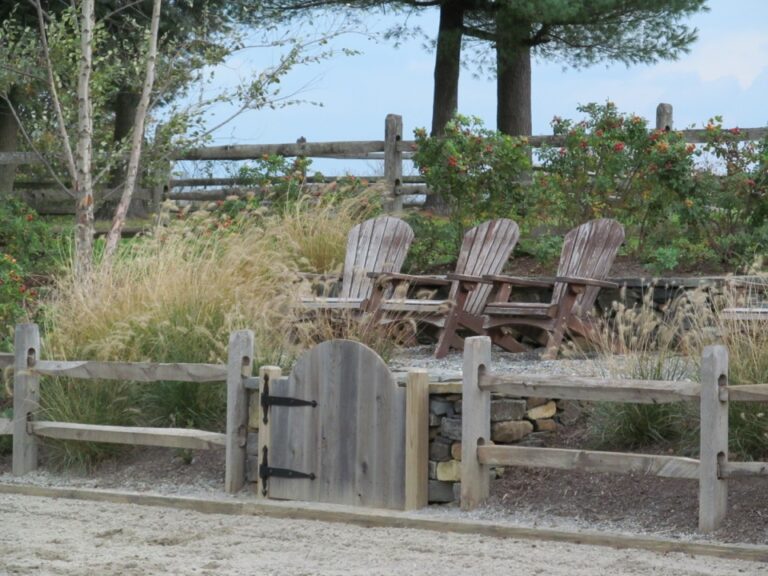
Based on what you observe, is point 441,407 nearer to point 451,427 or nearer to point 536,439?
point 451,427

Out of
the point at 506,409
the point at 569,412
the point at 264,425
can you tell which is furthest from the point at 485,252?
the point at 264,425

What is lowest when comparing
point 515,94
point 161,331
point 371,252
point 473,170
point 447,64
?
point 161,331

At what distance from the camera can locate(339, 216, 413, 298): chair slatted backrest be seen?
9305mm

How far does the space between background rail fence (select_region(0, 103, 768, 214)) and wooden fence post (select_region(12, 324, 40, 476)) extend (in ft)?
15.3

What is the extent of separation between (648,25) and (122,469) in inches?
479

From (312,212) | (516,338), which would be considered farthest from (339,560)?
(312,212)

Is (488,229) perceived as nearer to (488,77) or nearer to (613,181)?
(613,181)

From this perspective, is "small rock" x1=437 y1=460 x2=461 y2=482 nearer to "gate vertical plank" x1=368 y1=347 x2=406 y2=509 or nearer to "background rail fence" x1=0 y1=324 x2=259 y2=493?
"gate vertical plank" x1=368 y1=347 x2=406 y2=509

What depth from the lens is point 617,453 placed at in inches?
209

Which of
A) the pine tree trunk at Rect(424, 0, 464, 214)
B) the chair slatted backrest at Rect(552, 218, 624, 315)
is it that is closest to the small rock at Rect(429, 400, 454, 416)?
the chair slatted backrest at Rect(552, 218, 624, 315)

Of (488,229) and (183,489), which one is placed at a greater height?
(488,229)

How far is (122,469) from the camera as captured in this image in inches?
274

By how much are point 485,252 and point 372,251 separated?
35.8 inches

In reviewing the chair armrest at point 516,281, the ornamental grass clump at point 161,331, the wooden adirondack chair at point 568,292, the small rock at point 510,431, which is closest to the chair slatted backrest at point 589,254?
the wooden adirondack chair at point 568,292
